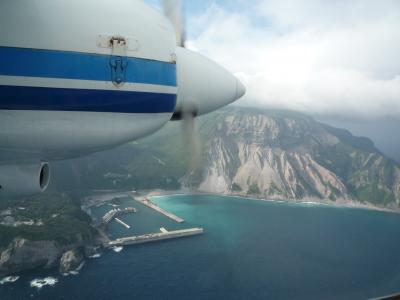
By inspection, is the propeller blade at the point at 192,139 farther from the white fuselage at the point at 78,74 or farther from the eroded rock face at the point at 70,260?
the eroded rock face at the point at 70,260

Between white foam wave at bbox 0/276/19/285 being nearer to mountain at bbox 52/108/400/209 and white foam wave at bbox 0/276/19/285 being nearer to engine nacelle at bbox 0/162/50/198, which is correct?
engine nacelle at bbox 0/162/50/198

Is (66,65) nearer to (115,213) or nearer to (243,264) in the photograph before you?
(243,264)

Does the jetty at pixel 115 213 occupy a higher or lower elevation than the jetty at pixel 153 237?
higher

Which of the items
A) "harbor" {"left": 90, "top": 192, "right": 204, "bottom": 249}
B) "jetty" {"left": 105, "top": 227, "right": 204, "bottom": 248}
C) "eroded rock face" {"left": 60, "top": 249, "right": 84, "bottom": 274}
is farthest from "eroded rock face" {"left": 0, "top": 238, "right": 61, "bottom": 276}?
"jetty" {"left": 105, "top": 227, "right": 204, "bottom": 248}

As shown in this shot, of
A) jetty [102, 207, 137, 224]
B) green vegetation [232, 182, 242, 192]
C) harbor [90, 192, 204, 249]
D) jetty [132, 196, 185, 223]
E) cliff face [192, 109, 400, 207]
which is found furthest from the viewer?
green vegetation [232, 182, 242, 192]

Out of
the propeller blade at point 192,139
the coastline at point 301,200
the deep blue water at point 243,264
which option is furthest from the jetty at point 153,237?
the propeller blade at point 192,139

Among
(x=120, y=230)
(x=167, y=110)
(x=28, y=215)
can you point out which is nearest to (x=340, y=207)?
(x=120, y=230)
